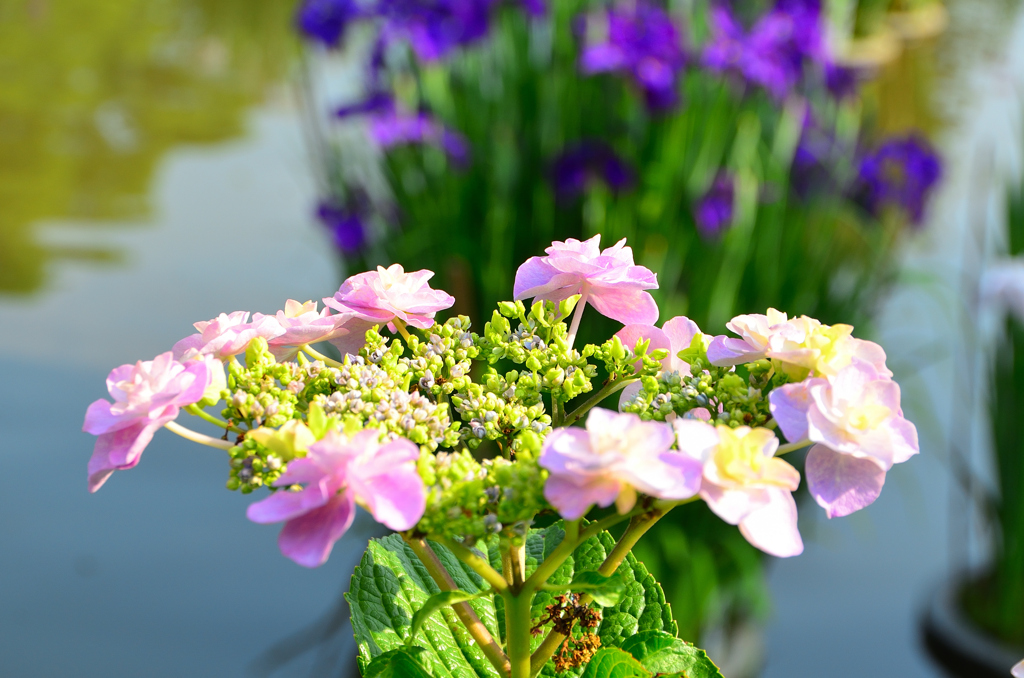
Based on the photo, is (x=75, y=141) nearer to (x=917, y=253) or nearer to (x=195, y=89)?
(x=195, y=89)

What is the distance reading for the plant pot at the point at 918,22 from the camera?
2564 mm

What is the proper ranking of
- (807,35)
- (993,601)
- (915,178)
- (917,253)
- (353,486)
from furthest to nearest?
(917,253) → (993,601) → (915,178) → (807,35) → (353,486)

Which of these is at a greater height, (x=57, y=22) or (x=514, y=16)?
(x=514, y=16)

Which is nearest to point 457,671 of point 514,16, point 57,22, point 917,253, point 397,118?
point 397,118

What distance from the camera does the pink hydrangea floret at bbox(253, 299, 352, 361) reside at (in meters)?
0.34

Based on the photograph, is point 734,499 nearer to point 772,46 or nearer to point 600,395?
point 600,395

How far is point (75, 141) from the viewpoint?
3.03 metres

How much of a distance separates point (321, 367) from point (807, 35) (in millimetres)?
1315

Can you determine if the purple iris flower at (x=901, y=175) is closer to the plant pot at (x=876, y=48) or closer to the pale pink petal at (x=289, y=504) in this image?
the plant pot at (x=876, y=48)

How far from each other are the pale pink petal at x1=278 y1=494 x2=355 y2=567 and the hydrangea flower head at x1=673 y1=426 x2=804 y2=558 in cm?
11

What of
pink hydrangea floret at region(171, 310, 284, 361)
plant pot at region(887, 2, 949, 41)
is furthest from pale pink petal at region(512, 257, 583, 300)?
plant pot at region(887, 2, 949, 41)

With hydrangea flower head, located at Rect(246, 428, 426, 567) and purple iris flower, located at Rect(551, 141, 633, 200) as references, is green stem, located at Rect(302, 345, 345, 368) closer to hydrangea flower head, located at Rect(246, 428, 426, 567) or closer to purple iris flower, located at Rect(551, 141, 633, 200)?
hydrangea flower head, located at Rect(246, 428, 426, 567)

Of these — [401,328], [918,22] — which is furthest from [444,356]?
[918,22]

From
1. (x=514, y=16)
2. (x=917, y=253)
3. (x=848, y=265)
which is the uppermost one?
(x=514, y=16)
